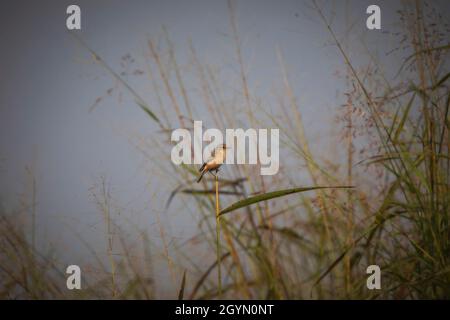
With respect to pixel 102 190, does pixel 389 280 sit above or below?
below

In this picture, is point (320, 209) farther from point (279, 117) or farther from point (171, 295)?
point (171, 295)

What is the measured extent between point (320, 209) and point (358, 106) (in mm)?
305

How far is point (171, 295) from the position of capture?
1166 millimetres

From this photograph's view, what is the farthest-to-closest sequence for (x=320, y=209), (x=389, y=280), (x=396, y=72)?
(x=396, y=72)
(x=320, y=209)
(x=389, y=280)

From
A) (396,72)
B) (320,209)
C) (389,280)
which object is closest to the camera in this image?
(389,280)

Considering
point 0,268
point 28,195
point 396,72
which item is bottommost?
point 0,268

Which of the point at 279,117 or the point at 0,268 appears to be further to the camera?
the point at 279,117

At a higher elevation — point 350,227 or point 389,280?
point 350,227

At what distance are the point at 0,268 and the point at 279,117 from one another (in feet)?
2.97

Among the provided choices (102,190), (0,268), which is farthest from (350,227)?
(0,268)
